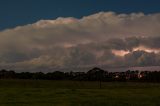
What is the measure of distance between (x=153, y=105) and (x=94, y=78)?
510 feet

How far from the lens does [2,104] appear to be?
43.8 m

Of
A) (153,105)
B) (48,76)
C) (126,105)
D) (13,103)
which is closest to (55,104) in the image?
(13,103)

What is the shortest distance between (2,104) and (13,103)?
1778 mm

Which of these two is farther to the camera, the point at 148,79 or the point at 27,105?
the point at 148,79

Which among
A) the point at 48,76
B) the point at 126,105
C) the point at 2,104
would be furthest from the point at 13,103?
the point at 48,76

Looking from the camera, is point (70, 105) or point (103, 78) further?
point (103, 78)

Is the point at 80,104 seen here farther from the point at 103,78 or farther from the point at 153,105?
the point at 103,78

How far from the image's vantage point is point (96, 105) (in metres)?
42.5

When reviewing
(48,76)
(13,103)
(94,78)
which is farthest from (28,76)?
(13,103)

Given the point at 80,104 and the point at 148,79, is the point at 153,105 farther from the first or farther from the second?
the point at 148,79

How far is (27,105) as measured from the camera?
43.3 m

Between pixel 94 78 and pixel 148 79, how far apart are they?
99.4 feet

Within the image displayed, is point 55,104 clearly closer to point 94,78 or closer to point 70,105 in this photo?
point 70,105

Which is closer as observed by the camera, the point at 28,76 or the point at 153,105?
the point at 153,105
